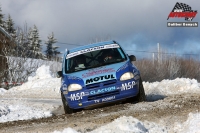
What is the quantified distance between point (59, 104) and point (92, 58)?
4.03 meters

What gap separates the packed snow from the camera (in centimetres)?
556

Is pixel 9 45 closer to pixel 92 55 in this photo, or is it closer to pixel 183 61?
pixel 183 61

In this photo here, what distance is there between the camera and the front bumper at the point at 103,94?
852 cm

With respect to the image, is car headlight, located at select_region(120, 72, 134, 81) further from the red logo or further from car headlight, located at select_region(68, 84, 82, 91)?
the red logo

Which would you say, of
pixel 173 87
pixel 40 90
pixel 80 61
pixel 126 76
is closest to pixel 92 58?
pixel 80 61

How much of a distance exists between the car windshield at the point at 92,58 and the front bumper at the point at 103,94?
939 millimetres

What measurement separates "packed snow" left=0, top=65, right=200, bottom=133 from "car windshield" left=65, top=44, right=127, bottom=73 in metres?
1.68

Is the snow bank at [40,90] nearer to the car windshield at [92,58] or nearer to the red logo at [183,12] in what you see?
the car windshield at [92,58]

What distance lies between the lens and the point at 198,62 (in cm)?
5759

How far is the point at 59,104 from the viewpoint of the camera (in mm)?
13281

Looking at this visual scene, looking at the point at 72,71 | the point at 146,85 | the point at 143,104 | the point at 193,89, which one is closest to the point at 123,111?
the point at 143,104

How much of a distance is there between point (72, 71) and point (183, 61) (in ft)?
157

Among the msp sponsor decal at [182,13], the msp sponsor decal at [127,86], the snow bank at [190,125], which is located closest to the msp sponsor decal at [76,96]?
the msp sponsor decal at [127,86]

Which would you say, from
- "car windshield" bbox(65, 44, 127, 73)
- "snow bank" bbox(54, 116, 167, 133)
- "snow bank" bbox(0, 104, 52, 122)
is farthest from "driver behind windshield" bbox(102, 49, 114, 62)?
"snow bank" bbox(54, 116, 167, 133)
